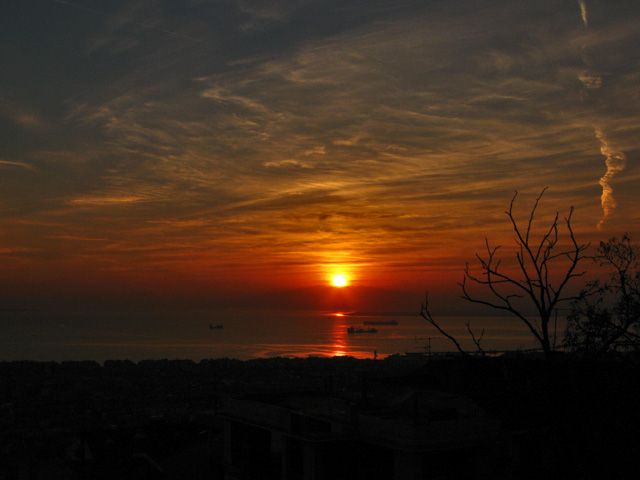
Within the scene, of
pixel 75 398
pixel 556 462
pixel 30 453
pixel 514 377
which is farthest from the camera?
pixel 75 398

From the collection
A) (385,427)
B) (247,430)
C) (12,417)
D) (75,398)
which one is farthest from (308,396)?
(75,398)

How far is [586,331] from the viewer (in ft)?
50.0

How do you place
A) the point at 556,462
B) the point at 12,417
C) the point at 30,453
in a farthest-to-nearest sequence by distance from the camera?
1. the point at 12,417
2. the point at 30,453
3. the point at 556,462

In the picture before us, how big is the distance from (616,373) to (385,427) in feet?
18.7

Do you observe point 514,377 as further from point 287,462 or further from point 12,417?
point 12,417

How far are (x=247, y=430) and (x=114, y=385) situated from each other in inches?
1318

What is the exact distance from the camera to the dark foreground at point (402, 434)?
12.6 m

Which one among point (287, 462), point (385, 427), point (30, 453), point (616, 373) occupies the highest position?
point (616, 373)

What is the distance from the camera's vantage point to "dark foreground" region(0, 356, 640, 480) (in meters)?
12.6

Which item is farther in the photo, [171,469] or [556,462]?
[171,469]

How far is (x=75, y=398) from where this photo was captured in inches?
1602

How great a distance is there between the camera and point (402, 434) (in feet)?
43.3

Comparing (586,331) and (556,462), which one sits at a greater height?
(586,331)

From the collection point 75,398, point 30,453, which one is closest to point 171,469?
point 30,453
